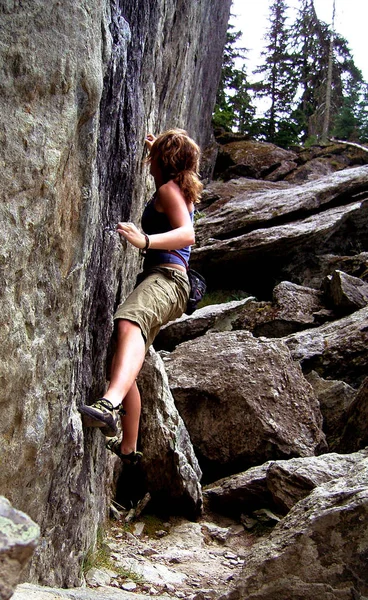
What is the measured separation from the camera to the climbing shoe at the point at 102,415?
4052 mm

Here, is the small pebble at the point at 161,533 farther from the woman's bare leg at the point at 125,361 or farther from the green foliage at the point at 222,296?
the green foliage at the point at 222,296

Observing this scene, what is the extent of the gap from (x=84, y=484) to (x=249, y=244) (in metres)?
11.9

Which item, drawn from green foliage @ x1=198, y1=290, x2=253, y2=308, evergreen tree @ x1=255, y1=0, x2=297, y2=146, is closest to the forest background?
evergreen tree @ x1=255, y1=0, x2=297, y2=146

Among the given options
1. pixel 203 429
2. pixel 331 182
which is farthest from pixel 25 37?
pixel 331 182

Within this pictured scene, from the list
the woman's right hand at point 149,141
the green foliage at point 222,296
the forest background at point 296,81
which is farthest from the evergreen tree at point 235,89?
the woman's right hand at point 149,141

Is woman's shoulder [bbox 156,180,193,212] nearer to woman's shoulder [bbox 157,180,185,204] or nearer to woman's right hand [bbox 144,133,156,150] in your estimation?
woman's shoulder [bbox 157,180,185,204]

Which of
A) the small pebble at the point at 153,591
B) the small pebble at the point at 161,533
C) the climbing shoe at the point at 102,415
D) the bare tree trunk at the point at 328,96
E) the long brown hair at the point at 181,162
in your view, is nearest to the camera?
the climbing shoe at the point at 102,415

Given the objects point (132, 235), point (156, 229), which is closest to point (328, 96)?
point (156, 229)

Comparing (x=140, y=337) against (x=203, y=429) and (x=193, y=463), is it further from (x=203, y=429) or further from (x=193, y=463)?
(x=203, y=429)

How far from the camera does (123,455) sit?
17.3 ft

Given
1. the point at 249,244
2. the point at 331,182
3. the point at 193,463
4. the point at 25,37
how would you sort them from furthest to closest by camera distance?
the point at 331,182 < the point at 249,244 < the point at 193,463 < the point at 25,37

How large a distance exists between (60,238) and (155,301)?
4.62 feet

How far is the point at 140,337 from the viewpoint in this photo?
477 centimetres

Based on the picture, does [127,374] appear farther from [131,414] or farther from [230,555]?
[230,555]
